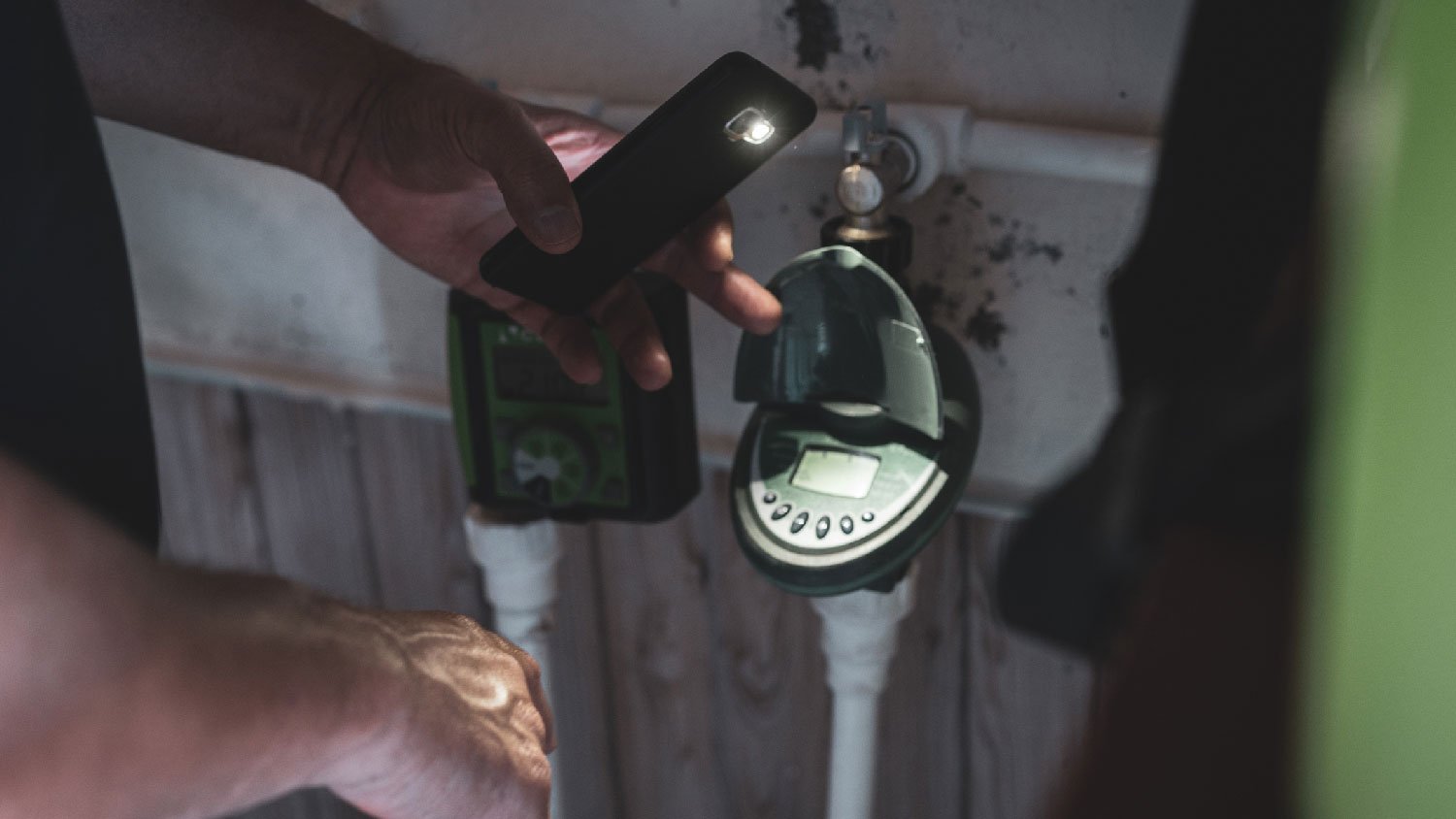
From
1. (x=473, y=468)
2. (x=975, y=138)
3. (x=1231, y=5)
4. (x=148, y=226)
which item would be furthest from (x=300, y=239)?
(x=1231, y=5)

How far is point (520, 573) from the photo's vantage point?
3.04 ft

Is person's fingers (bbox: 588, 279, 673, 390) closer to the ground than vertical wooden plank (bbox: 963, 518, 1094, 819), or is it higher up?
higher up

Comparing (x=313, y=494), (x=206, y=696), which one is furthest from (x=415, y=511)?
(x=206, y=696)

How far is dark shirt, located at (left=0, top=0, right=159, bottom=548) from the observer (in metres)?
0.56

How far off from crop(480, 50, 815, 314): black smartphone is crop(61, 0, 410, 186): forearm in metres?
0.20

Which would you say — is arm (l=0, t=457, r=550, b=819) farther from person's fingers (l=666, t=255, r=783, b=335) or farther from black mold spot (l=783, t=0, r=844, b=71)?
black mold spot (l=783, t=0, r=844, b=71)

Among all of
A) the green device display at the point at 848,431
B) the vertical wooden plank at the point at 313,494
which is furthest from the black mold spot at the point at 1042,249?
the vertical wooden plank at the point at 313,494

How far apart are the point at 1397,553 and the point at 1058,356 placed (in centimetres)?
49

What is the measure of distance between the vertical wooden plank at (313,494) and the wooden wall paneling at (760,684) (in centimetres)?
34

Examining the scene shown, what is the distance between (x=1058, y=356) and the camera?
814 millimetres

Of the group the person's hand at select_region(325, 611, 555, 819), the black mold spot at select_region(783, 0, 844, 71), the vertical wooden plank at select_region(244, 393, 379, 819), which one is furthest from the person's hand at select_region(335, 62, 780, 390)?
the vertical wooden plank at select_region(244, 393, 379, 819)

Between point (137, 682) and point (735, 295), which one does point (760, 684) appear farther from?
point (137, 682)

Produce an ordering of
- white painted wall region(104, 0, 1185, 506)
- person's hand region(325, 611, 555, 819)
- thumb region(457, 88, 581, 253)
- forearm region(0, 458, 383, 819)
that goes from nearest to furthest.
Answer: forearm region(0, 458, 383, 819), person's hand region(325, 611, 555, 819), thumb region(457, 88, 581, 253), white painted wall region(104, 0, 1185, 506)

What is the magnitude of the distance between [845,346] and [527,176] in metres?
0.18
